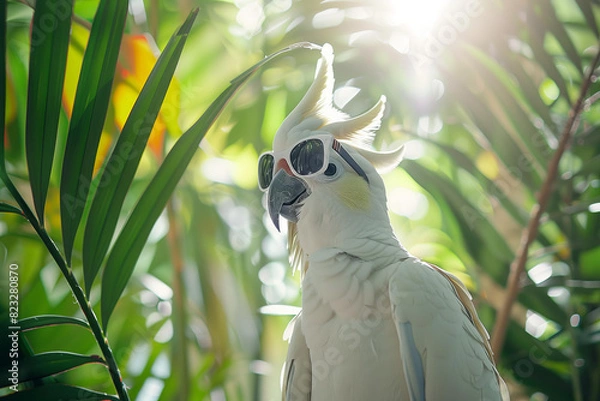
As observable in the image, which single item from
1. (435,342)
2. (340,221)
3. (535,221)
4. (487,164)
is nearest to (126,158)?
(340,221)

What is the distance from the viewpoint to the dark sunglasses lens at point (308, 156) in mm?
866

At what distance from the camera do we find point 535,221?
1153 mm

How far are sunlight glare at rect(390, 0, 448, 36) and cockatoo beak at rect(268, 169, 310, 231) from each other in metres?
0.58

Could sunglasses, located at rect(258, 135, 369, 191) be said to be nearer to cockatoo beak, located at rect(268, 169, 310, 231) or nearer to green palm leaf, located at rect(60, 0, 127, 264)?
cockatoo beak, located at rect(268, 169, 310, 231)

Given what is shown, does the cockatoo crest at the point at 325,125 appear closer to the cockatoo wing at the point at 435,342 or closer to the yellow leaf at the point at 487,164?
the cockatoo wing at the point at 435,342

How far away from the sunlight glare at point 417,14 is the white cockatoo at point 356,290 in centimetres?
41

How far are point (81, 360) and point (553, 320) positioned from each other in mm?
990

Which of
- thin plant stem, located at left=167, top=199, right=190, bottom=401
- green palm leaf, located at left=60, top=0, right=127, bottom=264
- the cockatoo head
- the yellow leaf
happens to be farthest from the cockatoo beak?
the yellow leaf

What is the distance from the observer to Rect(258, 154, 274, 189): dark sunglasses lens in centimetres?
93

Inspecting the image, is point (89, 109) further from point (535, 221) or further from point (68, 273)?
point (535, 221)

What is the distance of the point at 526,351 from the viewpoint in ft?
4.03

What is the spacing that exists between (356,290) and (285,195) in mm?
194

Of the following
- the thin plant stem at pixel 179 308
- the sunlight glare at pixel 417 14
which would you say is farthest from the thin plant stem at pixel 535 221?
the thin plant stem at pixel 179 308

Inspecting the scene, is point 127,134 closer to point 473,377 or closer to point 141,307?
point 473,377
